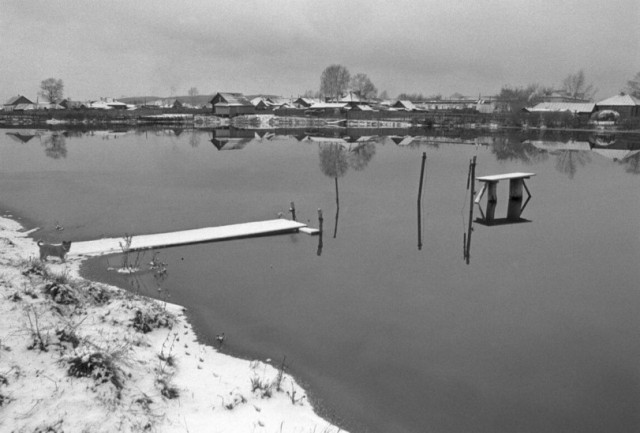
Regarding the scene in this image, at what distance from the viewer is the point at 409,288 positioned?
12383 millimetres

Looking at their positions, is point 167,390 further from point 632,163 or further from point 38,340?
point 632,163

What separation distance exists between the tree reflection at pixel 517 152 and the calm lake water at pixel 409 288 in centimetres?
1179

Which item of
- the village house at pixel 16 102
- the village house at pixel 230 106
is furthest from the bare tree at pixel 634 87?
the village house at pixel 16 102

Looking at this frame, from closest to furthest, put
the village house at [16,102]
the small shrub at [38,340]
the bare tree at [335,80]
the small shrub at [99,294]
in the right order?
1. the small shrub at [38,340]
2. the small shrub at [99,294]
3. the village house at [16,102]
4. the bare tree at [335,80]

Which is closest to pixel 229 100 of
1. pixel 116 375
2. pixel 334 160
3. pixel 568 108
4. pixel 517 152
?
pixel 334 160

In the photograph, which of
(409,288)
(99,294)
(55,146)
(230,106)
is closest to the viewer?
(99,294)

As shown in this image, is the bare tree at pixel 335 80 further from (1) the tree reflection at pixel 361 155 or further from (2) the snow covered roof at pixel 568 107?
(1) the tree reflection at pixel 361 155

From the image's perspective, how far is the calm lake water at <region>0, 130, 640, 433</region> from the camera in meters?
7.80

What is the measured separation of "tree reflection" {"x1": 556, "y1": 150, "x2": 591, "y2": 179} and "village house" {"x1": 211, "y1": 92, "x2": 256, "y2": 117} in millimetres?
68076

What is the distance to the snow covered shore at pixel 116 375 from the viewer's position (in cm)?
572

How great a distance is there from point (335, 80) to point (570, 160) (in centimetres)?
11093

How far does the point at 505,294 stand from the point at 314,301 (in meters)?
4.99

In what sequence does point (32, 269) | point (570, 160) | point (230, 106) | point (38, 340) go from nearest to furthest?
point (38, 340), point (32, 269), point (570, 160), point (230, 106)

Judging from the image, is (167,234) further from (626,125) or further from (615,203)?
(626,125)
